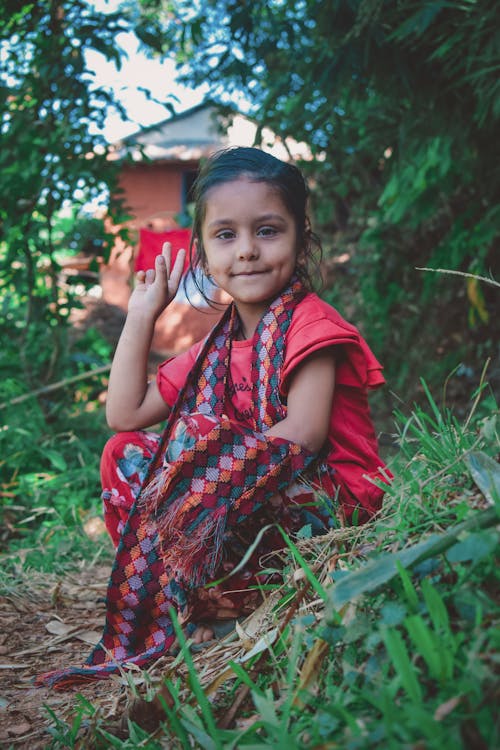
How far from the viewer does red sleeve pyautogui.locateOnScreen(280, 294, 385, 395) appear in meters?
1.89

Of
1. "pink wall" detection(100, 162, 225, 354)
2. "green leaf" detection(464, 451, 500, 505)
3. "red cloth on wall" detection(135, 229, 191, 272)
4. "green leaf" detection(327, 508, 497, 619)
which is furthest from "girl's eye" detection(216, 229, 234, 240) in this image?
"pink wall" detection(100, 162, 225, 354)

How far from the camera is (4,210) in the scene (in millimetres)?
4211

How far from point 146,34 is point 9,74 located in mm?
985

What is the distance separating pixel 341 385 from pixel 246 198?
0.65m

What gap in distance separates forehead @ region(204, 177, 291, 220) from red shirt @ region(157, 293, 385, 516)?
0.31 meters

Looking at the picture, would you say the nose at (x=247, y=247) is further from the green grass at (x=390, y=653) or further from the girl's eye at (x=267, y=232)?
the green grass at (x=390, y=653)

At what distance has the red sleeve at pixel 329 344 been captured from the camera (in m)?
1.89

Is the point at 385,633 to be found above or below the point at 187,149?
below

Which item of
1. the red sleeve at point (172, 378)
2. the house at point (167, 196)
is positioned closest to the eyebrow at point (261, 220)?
the red sleeve at point (172, 378)

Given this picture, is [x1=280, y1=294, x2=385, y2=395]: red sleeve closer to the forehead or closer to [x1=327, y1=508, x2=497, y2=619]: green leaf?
the forehead

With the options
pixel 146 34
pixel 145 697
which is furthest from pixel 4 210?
pixel 145 697

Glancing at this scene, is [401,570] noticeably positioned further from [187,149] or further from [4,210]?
[187,149]

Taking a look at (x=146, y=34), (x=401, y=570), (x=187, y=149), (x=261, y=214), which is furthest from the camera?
(x=187, y=149)

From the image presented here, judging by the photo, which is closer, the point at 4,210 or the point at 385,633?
the point at 385,633
